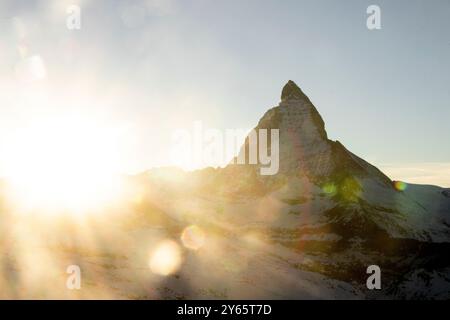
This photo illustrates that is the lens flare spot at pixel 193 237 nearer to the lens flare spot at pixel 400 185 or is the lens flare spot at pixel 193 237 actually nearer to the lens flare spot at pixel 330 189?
the lens flare spot at pixel 330 189

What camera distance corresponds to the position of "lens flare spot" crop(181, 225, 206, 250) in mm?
104662

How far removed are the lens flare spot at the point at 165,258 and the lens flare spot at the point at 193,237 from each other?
12.2 ft

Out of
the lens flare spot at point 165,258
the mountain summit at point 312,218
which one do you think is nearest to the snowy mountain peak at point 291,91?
the mountain summit at point 312,218

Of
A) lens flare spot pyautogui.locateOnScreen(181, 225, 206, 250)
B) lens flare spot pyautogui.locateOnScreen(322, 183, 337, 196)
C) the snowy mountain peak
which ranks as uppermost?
the snowy mountain peak

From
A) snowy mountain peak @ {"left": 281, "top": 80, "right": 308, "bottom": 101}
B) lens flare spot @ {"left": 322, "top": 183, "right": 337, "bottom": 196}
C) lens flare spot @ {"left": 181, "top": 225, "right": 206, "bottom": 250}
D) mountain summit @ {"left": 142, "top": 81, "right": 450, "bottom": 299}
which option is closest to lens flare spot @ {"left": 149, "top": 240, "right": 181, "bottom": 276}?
lens flare spot @ {"left": 181, "top": 225, "right": 206, "bottom": 250}

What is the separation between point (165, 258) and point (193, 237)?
18.9m

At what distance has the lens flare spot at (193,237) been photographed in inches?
4121

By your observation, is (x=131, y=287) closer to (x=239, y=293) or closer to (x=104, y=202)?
(x=239, y=293)

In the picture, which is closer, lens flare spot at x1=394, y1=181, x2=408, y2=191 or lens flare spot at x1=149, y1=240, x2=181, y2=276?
lens flare spot at x1=149, y1=240, x2=181, y2=276

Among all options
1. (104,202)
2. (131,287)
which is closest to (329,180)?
(104,202)

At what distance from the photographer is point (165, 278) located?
80.6 metres

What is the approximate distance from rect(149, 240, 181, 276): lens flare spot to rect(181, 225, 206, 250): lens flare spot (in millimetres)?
3728

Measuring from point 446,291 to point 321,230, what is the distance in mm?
33334

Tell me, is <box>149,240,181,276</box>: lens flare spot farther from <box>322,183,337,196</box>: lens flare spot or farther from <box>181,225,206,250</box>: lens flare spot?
<box>322,183,337,196</box>: lens flare spot
